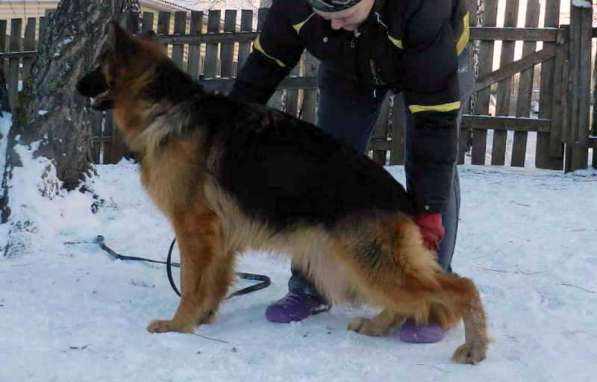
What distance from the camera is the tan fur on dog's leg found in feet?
11.7

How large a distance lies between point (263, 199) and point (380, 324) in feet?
2.79

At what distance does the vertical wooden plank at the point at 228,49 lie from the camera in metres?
8.95

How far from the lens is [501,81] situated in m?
8.59

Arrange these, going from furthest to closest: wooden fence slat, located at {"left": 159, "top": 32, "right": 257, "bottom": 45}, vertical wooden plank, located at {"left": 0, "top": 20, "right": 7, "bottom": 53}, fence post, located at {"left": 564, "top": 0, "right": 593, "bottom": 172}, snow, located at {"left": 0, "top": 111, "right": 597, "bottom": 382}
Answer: vertical wooden plank, located at {"left": 0, "top": 20, "right": 7, "bottom": 53} < wooden fence slat, located at {"left": 159, "top": 32, "right": 257, "bottom": 45} < fence post, located at {"left": 564, "top": 0, "right": 593, "bottom": 172} < snow, located at {"left": 0, "top": 111, "right": 597, "bottom": 382}

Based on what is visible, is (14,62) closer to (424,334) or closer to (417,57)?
(417,57)

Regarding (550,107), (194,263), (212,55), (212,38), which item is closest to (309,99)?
(212,55)

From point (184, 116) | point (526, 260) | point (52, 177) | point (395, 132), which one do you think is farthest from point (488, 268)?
point (395, 132)

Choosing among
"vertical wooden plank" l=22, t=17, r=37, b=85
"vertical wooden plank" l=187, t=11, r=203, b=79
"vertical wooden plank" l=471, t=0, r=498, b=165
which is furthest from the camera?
"vertical wooden plank" l=22, t=17, r=37, b=85

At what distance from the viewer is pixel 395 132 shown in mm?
8742

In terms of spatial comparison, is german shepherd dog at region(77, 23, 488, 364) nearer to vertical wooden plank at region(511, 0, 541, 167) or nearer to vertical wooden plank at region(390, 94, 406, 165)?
vertical wooden plank at region(390, 94, 406, 165)

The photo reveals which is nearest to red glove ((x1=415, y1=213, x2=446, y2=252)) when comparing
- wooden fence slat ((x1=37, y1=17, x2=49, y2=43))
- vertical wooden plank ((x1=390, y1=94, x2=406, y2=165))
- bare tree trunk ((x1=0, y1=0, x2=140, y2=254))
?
bare tree trunk ((x1=0, y1=0, x2=140, y2=254))

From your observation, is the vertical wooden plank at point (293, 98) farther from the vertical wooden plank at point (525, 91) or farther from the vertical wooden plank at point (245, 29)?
the vertical wooden plank at point (525, 91)

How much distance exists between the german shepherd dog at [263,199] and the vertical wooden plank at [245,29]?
524cm

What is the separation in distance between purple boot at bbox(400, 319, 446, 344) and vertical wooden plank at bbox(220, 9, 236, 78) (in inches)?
238
